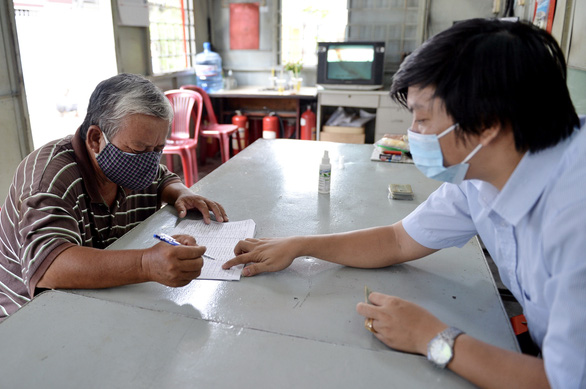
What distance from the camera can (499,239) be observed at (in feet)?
3.05

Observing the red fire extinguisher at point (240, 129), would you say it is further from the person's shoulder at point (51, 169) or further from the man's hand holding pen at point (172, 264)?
the man's hand holding pen at point (172, 264)

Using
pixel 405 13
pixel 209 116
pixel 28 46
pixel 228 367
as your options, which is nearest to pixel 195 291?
pixel 228 367

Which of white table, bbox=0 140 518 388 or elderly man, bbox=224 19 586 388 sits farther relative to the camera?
white table, bbox=0 140 518 388

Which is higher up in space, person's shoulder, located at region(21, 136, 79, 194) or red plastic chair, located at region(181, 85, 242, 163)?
person's shoulder, located at region(21, 136, 79, 194)

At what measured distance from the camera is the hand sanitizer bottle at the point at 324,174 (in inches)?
70.2

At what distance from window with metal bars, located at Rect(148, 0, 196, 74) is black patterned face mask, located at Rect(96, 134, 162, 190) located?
10.8 feet

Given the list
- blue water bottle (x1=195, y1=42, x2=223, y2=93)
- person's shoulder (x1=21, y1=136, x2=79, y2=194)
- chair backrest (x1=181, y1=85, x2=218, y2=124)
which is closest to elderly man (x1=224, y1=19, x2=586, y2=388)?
person's shoulder (x1=21, y1=136, x2=79, y2=194)

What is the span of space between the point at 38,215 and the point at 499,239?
1108 millimetres

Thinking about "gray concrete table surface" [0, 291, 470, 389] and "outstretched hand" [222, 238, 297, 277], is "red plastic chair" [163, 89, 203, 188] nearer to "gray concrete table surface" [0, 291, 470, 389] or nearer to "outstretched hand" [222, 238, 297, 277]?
"outstretched hand" [222, 238, 297, 277]

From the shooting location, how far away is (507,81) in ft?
2.54

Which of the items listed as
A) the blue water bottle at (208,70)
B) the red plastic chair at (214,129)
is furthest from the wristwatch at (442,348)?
the blue water bottle at (208,70)

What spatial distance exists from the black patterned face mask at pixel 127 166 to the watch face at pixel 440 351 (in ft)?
3.40

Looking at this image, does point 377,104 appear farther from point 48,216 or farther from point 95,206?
point 48,216

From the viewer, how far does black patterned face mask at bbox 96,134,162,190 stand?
54.7 inches
